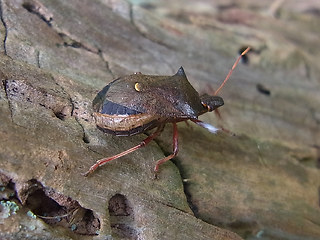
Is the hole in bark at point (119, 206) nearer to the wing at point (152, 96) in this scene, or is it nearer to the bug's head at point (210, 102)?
the wing at point (152, 96)

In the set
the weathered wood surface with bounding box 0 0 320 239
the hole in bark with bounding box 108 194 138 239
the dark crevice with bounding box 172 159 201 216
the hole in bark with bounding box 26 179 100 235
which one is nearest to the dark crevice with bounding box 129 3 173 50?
the weathered wood surface with bounding box 0 0 320 239

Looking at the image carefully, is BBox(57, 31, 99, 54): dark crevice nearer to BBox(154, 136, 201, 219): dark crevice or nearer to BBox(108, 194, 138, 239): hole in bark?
BBox(154, 136, 201, 219): dark crevice

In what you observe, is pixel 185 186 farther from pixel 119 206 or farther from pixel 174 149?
pixel 119 206

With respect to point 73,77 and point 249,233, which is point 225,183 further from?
point 73,77

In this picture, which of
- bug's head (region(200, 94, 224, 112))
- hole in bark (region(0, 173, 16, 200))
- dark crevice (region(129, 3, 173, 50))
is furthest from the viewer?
dark crevice (region(129, 3, 173, 50))

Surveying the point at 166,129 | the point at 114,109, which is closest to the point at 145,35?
the point at 166,129
